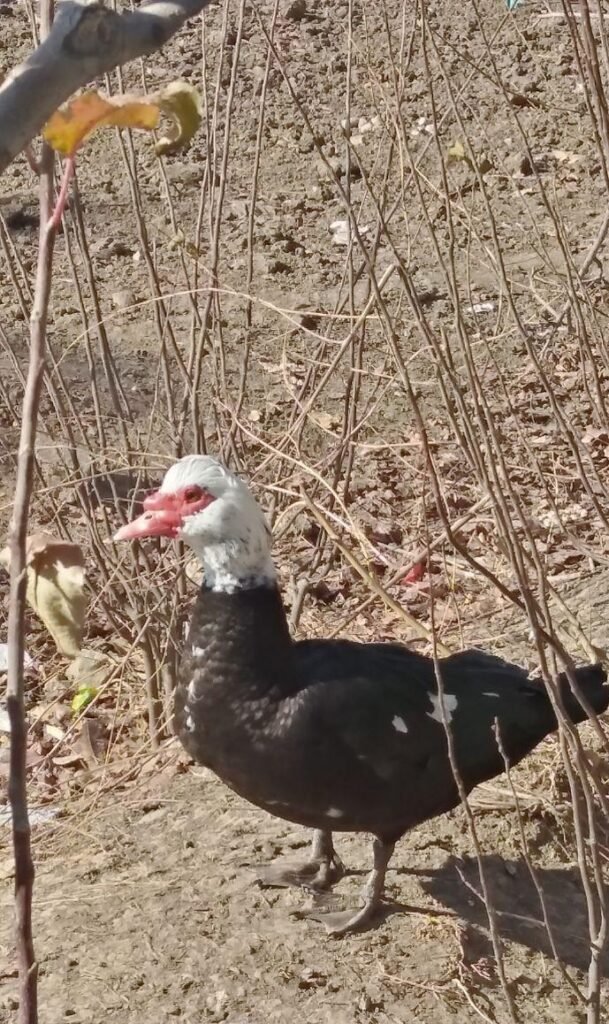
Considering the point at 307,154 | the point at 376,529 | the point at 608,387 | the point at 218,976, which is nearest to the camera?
the point at 218,976

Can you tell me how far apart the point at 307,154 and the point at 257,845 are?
6.05 meters

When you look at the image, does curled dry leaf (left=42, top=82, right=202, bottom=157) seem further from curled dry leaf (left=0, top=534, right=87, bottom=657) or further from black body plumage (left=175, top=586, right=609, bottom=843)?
black body plumage (left=175, top=586, right=609, bottom=843)

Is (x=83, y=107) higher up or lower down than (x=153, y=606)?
lower down

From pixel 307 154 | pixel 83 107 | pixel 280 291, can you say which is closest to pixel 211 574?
pixel 83 107

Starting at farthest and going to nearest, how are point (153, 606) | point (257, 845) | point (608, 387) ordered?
1. point (608, 387)
2. point (153, 606)
3. point (257, 845)

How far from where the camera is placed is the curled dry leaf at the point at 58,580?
117 cm

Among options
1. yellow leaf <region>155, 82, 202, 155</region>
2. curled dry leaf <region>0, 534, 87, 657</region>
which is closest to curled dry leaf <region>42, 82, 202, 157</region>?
yellow leaf <region>155, 82, 202, 155</region>

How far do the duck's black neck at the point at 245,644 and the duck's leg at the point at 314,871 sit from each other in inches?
22.5

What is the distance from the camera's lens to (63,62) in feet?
2.98

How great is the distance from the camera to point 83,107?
1.05 meters

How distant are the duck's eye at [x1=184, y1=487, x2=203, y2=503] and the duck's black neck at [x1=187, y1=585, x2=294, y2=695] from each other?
0.25m

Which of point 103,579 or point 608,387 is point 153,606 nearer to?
point 103,579

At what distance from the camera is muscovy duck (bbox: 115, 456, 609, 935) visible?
3105mm

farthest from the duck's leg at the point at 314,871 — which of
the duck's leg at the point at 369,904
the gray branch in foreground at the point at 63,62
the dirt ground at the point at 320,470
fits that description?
the gray branch in foreground at the point at 63,62
